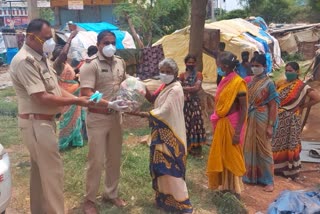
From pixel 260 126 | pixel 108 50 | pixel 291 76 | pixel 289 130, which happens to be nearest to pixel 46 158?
pixel 108 50

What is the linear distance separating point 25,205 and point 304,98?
403 cm

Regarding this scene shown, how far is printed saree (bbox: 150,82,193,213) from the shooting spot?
3.79m

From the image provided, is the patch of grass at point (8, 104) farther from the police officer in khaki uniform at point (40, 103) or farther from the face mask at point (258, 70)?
the face mask at point (258, 70)

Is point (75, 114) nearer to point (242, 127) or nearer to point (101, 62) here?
point (101, 62)

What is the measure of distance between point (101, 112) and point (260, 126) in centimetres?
227

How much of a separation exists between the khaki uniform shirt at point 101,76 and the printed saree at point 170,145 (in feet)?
1.55

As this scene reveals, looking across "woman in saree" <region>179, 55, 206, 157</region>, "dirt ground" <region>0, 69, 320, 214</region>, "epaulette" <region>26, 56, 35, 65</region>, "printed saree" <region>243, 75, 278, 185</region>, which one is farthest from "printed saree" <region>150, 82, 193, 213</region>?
"woman in saree" <region>179, 55, 206, 157</region>

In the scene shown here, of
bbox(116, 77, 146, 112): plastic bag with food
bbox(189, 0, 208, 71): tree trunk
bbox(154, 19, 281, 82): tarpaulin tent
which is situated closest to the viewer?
bbox(116, 77, 146, 112): plastic bag with food

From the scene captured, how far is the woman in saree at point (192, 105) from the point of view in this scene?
580cm

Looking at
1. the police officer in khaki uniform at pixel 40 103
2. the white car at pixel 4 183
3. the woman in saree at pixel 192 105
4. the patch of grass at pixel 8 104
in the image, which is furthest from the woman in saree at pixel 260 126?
the patch of grass at pixel 8 104

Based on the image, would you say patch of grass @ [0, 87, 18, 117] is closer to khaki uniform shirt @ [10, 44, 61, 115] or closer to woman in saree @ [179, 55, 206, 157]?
woman in saree @ [179, 55, 206, 157]

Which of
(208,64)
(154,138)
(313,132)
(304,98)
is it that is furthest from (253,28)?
(154,138)

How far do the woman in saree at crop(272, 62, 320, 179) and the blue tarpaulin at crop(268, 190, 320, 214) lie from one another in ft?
4.62

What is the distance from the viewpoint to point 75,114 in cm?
629
